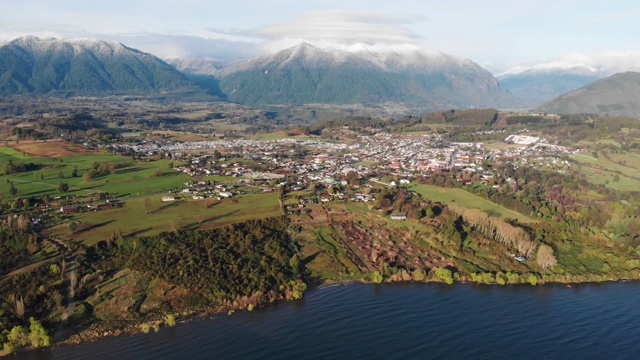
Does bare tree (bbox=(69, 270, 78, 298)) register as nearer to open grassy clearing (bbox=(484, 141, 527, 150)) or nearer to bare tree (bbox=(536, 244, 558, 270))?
bare tree (bbox=(536, 244, 558, 270))

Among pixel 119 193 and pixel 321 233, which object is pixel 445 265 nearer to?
pixel 321 233

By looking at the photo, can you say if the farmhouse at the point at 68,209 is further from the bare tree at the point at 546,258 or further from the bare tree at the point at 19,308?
the bare tree at the point at 546,258

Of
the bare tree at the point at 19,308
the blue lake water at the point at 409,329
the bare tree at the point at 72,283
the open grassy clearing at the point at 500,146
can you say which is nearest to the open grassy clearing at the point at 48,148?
the bare tree at the point at 72,283

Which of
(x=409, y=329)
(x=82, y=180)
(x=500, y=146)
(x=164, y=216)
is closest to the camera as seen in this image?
(x=409, y=329)

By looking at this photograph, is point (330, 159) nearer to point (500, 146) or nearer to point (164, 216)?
point (500, 146)

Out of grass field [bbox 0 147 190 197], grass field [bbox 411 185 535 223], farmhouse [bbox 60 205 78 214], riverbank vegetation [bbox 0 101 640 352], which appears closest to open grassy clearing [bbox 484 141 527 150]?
riverbank vegetation [bbox 0 101 640 352]

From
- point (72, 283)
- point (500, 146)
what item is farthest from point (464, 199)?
point (500, 146)
